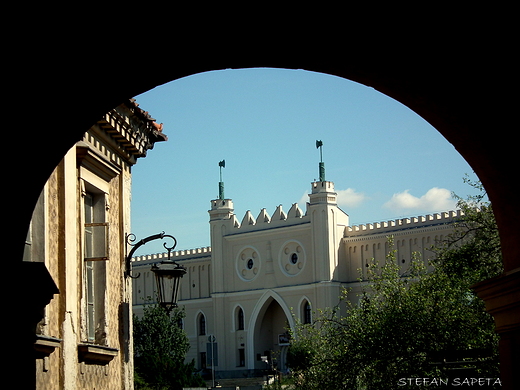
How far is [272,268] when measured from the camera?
5494 centimetres

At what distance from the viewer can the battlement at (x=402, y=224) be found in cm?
4906

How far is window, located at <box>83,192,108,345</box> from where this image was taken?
26.7 ft

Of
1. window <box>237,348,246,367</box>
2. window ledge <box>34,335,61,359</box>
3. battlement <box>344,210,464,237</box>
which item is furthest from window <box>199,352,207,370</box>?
window ledge <box>34,335,61,359</box>

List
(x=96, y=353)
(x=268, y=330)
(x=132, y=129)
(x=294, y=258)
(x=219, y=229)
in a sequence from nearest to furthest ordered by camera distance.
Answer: (x=96, y=353) < (x=132, y=129) < (x=294, y=258) < (x=268, y=330) < (x=219, y=229)

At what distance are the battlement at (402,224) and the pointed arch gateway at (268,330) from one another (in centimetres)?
620

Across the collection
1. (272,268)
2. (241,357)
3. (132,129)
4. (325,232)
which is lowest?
(241,357)

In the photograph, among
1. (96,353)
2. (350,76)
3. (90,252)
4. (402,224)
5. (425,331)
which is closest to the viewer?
(350,76)

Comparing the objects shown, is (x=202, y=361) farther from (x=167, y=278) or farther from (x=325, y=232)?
(x=167, y=278)

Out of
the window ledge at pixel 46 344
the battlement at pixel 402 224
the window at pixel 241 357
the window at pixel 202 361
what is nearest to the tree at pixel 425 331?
the window ledge at pixel 46 344

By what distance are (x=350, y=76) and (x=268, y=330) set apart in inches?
2026

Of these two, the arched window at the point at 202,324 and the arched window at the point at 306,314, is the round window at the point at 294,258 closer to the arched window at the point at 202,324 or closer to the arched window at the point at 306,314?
the arched window at the point at 306,314

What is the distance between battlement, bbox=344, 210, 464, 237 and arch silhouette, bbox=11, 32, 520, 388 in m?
43.6

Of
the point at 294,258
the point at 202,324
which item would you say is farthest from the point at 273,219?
the point at 202,324

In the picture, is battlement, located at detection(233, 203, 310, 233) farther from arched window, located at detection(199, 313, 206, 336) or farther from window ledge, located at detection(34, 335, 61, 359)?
window ledge, located at detection(34, 335, 61, 359)
